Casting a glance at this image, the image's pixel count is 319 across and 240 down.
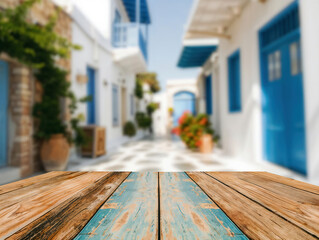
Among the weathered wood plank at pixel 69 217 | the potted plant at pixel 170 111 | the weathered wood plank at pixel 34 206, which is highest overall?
the potted plant at pixel 170 111

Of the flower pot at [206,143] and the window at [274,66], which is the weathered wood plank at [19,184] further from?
the flower pot at [206,143]

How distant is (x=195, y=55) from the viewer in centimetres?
788

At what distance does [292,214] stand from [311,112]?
2.45 m

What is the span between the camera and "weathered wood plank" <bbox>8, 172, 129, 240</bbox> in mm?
525

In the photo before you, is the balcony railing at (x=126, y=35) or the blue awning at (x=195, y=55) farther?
the balcony railing at (x=126, y=35)

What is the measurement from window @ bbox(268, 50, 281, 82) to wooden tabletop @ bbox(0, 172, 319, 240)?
9.71ft

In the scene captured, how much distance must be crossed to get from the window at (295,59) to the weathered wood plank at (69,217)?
311 cm

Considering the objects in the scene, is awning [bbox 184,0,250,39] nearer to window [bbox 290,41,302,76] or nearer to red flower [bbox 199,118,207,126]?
window [bbox 290,41,302,76]

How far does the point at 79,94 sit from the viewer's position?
17.3 ft

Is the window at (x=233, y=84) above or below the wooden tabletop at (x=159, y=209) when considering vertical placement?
above

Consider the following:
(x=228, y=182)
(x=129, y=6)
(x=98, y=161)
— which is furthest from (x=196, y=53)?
(x=228, y=182)

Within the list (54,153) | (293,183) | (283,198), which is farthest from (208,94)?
(283,198)

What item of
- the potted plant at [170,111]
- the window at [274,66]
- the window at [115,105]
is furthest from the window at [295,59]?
the potted plant at [170,111]

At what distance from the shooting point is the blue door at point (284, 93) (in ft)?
9.72
